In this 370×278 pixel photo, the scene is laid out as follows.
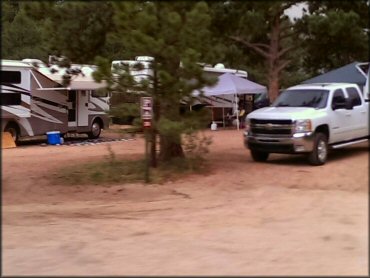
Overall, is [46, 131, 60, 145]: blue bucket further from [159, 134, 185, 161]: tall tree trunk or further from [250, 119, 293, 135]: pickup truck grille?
[250, 119, 293, 135]: pickup truck grille

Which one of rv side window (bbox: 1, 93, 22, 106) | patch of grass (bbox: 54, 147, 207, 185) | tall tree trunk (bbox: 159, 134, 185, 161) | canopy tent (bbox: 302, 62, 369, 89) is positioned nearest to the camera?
patch of grass (bbox: 54, 147, 207, 185)

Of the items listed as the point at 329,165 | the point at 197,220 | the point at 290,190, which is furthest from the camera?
the point at 329,165

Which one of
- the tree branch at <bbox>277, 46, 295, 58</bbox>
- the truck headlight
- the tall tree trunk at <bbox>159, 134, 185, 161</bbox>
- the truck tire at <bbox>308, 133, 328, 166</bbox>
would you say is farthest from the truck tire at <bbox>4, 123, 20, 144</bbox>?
the truck tire at <bbox>308, 133, 328, 166</bbox>

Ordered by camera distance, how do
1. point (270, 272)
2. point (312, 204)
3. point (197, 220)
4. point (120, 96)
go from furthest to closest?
point (120, 96)
point (197, 220)
point (312, 204)
point (270, 272)

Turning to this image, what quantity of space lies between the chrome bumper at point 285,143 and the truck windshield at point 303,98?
1.04m

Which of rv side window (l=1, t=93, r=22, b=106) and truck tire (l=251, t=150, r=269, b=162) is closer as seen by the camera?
truck tire (l=251, t=150, r=269, b=162)

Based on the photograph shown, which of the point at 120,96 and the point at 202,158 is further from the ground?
the point at 120,96

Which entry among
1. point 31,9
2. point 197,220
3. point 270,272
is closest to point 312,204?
point 270,272

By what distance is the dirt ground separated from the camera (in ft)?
20.8

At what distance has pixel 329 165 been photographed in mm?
13773

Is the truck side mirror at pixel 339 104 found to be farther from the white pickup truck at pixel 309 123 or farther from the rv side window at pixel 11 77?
the rv side window at pixel 11 77

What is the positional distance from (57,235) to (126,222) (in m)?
1.30

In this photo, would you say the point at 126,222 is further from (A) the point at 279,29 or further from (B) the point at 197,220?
(A) the point at 279,29

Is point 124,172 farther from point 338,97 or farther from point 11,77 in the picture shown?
point 11,77
